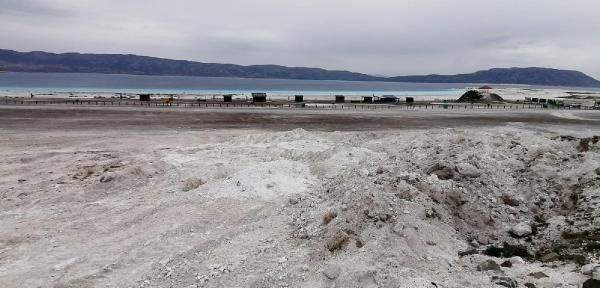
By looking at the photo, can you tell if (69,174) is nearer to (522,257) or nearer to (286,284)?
(286,284)

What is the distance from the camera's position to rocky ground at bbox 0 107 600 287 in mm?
8211

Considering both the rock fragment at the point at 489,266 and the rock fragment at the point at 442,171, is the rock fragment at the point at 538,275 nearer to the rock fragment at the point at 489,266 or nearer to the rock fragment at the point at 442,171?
the rock fragment at the point at 489,266

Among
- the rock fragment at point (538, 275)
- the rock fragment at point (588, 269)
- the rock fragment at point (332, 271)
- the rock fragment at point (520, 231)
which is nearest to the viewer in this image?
the rock fragment at point (588, 269)

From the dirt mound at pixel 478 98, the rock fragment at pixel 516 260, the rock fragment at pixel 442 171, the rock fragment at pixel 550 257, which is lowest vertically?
the rock fragment at pixel 516 260

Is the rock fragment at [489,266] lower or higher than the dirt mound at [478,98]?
lower

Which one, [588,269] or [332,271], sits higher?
[588,269]

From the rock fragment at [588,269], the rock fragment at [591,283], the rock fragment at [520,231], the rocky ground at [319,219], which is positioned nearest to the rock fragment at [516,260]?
the rocky ground at [319,219]

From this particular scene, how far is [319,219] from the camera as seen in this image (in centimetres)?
1009

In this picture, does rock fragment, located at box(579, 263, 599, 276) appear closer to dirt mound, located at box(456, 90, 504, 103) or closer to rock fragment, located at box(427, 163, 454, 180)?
rock fragment, located at box(427, 163, 454, 180)

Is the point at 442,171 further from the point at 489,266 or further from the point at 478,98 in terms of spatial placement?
the point at 478,98

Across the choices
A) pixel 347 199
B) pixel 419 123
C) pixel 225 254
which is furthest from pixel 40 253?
pixel 419 123

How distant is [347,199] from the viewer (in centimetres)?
1026

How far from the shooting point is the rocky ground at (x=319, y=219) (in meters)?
8.21

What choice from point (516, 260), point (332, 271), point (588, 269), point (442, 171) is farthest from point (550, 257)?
point (332, 271)
